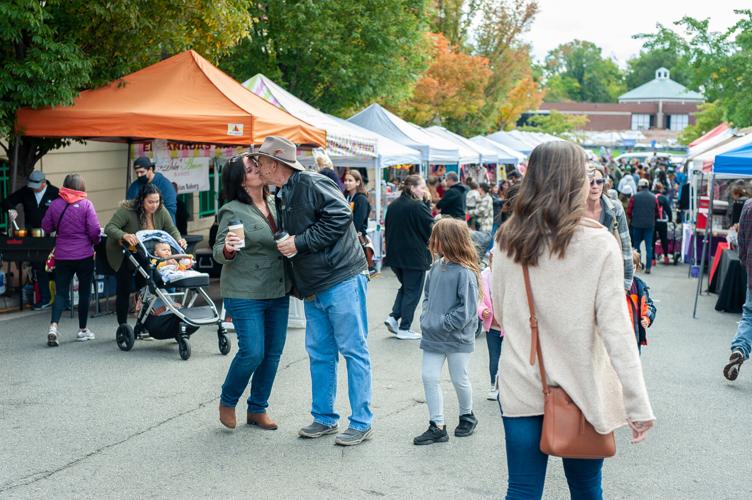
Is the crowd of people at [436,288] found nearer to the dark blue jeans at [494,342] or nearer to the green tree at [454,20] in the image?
the dark blue jeans at [494,342]

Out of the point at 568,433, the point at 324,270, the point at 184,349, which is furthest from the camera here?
the point at 184,349

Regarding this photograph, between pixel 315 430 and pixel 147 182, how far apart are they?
550cm

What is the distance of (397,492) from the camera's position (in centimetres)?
505

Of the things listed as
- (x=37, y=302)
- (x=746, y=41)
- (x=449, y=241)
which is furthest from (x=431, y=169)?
(x=449, y=241)

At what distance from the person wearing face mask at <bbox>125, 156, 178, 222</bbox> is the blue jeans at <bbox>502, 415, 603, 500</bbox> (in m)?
7.21

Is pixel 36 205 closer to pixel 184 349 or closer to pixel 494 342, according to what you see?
pixel 184 349

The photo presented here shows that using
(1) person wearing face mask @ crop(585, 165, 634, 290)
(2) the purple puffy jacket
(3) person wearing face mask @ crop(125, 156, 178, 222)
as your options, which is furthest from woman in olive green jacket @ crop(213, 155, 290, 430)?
(3) person wearing face mask @ crop(125, 156, 178, 222)

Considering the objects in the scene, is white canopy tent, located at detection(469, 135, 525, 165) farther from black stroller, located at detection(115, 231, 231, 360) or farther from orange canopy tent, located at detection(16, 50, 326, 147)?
black stroller, located at detection(115, 231, 231, 360)

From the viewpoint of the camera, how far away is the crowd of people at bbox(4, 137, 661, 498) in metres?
3.16

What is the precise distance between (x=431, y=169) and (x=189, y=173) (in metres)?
20.1

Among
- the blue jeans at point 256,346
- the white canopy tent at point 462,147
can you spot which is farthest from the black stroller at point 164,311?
the white canopy tent at point 462,147

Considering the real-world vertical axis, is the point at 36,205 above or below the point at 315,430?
above

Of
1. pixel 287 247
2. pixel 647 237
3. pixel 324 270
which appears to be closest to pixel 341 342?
pixel 324 270

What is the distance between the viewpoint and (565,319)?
319 centimetres
